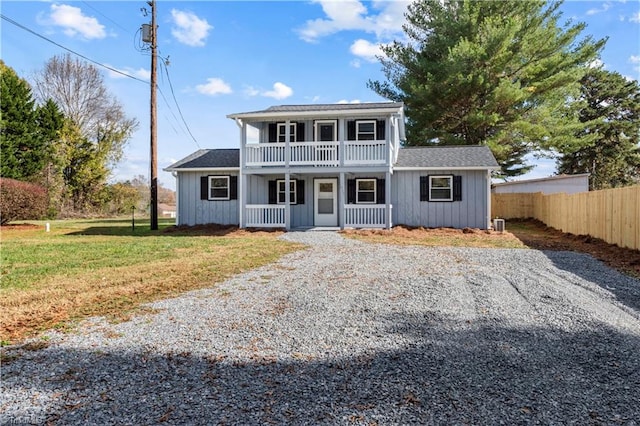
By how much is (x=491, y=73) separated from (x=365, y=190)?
1195 cm

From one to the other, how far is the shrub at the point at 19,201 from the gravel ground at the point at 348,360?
16552 millimetres

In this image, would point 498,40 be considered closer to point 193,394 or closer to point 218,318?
point 218,318

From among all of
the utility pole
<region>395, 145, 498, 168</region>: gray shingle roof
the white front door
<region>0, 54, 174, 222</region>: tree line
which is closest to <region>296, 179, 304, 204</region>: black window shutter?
the white front door

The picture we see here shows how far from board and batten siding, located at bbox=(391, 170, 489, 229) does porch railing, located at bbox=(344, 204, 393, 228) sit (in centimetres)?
144

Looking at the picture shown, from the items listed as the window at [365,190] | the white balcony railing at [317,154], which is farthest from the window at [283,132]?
the window at [365,190]

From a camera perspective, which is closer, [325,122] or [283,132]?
[325,122]

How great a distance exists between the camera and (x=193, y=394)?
3.05 meters

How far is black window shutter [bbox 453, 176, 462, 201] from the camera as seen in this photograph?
1633 centimetres

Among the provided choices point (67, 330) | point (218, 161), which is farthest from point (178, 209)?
point (67, 330)

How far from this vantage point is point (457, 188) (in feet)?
53.6

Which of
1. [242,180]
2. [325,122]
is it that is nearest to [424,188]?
[325,122]

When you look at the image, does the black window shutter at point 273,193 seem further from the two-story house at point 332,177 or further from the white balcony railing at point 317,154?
the white balcony railing at point 317,154

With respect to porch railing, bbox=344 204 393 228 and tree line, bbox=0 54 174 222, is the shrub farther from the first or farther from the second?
porch railing, bbox=344 204 393 228

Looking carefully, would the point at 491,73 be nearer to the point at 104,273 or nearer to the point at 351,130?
the point at 351,130
